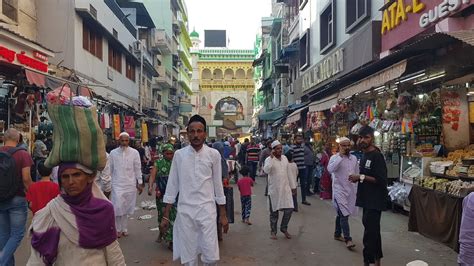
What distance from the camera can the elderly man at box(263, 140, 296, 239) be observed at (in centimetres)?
816

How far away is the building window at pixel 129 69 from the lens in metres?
26.1

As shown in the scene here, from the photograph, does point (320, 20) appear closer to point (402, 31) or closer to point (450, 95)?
point (402, 31)

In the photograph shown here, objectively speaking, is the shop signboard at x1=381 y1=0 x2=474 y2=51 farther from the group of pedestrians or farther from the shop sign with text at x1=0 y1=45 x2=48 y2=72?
the shop sign with text at x1=0 y1=45 x2=48 y2=72

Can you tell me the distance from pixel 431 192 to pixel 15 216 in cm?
625

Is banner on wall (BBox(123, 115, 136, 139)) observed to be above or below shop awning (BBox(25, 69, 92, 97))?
below

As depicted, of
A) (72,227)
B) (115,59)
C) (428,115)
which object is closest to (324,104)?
(428,115)

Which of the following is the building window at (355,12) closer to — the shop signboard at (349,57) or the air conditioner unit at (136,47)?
the shop signboard at (349,57)

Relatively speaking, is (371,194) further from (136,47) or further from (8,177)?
(136,47)

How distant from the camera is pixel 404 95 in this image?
10.2m

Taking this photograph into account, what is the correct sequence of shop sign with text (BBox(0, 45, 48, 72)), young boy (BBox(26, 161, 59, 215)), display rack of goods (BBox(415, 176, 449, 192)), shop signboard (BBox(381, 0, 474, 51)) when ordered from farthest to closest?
1. shop sign with text (BBox(0, 45, 48, 72))
2. shop signboard (BBox(381, 0, 474, 51))
3. display rack of goods (BBox(415, 176, 449, 192))
4. young boy (BBox(26, 161, 59, 215))

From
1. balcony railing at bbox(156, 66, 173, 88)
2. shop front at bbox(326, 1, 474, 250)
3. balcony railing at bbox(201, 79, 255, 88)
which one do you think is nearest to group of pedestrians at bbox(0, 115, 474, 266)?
shop front at bbox(326, 1, 474, 250)

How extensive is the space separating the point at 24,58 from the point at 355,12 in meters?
9.99

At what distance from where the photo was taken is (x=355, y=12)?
15.2m

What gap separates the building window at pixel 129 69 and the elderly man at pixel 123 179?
60.1ft
